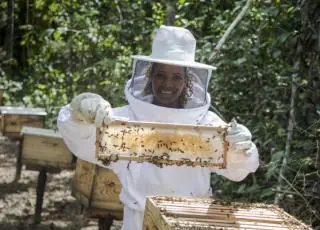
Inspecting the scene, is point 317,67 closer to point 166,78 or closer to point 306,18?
point 306,18

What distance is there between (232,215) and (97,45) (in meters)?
5.20

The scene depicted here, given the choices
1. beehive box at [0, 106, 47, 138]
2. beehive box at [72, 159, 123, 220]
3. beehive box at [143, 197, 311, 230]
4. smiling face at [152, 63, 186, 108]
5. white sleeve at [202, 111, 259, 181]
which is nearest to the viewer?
beehive box at [143, 197, 311, 230]

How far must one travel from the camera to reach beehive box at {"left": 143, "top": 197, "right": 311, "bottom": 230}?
6.04ft

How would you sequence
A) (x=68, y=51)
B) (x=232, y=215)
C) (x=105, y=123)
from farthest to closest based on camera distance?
(x=68, y=51)
(x=105, y=123)
(x=232, y=215)

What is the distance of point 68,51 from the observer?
8.08 meters

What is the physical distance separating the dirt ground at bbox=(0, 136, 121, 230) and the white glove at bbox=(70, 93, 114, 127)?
10.3ft

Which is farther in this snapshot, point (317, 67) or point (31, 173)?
point (31, 173)

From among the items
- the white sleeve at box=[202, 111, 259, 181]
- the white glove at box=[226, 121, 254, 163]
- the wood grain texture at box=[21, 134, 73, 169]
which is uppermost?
the white glove at box=[226, 121, 254, 163]

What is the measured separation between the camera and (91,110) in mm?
2203

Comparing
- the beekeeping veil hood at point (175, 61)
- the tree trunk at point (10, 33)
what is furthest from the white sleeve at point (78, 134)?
the tree trunk at point (10, 33)

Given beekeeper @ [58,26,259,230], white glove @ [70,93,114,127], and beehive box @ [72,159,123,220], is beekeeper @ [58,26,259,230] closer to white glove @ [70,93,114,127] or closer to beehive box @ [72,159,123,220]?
white glove @ [70,93,114,127]

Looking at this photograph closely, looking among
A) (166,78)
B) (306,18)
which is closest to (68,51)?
(306,18)

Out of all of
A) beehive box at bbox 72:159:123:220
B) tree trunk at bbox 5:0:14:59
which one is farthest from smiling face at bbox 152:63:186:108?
tree trunk at bbox 5:0:14:59

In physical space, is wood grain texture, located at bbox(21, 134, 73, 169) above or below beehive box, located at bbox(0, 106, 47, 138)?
above
